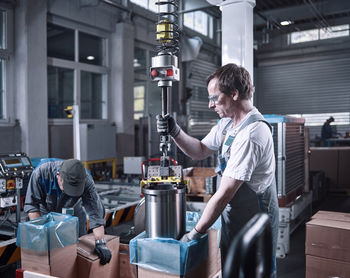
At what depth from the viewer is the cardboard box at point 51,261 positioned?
1937 millimetres

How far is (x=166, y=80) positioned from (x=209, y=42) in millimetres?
9781

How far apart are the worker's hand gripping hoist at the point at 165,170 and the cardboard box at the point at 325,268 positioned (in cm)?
137

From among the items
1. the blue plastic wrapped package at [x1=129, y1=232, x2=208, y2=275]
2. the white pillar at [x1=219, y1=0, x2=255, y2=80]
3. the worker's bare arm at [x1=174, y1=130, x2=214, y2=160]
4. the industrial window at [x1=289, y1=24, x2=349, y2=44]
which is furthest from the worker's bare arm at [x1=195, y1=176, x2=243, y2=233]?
the industrial window at [x1=289, y1=24, x2=349, y2=44]

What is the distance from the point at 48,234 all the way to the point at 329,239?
6.19 feet

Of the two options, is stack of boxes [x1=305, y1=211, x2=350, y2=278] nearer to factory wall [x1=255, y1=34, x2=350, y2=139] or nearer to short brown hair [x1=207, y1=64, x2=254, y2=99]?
short brown hair [x1=207, y1=64, x2=254, y2=99]

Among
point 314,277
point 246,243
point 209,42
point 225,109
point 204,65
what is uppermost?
→ point 209,42

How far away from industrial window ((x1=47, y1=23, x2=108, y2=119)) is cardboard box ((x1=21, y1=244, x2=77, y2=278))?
5168 mm

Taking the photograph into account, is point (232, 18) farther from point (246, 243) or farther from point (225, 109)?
point (246, 243)

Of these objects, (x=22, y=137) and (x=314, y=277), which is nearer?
(x=314, y=277)

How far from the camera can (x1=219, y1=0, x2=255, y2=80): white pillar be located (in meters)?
3.32

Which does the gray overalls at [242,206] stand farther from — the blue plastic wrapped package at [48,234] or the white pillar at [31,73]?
the white pillar at [31,73]

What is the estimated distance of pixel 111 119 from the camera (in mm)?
8031

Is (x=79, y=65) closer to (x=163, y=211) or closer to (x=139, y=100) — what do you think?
(x=139, y=100)

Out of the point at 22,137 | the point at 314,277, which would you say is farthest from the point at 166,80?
the point at 22,137
